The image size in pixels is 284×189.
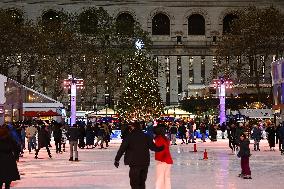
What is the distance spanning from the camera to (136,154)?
47.2 feet

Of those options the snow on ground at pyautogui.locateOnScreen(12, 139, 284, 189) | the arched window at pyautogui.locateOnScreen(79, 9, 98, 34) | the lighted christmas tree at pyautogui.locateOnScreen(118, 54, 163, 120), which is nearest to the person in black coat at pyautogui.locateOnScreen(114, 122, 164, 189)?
the snow on ground at pyautogui.locateOnScreen(12, 139, 284, 189)

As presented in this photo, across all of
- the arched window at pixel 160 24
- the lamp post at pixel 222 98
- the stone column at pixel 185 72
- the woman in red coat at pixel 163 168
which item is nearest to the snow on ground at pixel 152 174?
the woman in red coat at pixel 163 168

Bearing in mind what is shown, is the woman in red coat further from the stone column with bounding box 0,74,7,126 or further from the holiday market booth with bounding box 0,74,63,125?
the stone column with bounding box 0,74,7,126

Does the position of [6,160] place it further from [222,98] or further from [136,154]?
[222,98]

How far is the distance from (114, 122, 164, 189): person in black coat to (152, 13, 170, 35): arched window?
292 feet

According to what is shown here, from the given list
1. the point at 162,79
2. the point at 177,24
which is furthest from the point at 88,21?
the point at 177,24

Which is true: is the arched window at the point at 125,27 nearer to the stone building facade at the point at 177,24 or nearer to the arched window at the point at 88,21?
the arched window at the point at 88,21

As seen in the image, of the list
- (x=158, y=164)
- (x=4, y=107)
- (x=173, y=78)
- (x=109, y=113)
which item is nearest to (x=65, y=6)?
(x=173, y=78)

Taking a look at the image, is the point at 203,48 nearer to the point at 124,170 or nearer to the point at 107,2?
the point at 107,2

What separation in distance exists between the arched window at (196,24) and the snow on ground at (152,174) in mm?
74158

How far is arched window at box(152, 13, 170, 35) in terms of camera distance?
10319 centimetres

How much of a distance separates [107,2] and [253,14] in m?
34.8

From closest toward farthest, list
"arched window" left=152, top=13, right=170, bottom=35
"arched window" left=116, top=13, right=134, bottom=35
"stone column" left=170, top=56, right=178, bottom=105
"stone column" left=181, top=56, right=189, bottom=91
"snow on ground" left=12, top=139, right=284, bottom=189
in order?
1. "snow on ground" left=12, top=139, right=284, bottom=189
2. "arched window" left=116, top=13, right=134, bottom=35
3. "stone column" left=170, top=56, right=178, bottom=105
4. "stone column" left=181, top=56, right=189, bottom=91
5. "arched window" left=152, top=13, right=170, bottom=35

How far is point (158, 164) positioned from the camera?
1557cm
